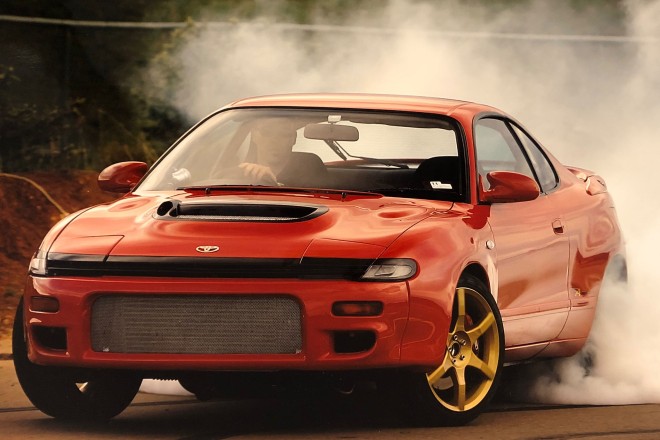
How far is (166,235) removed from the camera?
822cm

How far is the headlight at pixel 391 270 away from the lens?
26.3 ft

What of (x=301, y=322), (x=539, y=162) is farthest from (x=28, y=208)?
(x=301, y=322)

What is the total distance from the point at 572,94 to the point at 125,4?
567 cm

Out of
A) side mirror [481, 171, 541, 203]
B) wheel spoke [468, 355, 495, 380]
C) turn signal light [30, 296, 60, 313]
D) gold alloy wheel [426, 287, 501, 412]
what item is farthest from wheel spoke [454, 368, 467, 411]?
turn signal light [30, 296, 60, 313]

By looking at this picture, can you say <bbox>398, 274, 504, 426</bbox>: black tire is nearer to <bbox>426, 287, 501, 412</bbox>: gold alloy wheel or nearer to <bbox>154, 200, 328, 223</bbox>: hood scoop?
<bbox>426, 287, 501, 412</bbox>: gold alloy wheel

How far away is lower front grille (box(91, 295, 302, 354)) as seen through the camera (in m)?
7.94

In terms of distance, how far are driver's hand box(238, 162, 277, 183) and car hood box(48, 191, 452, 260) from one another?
1.41 ft

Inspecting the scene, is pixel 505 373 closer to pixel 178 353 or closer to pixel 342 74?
pixel 178 353

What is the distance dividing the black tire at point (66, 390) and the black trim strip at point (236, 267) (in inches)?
20.5

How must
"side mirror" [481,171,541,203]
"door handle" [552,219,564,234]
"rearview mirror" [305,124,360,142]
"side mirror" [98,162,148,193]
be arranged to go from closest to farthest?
"side mirror" [481,171,541,203] < "rearview mirror" [305,124,360,142] < "side mirror" [98,162,148,193] < "door handle" [552,219,564,234]

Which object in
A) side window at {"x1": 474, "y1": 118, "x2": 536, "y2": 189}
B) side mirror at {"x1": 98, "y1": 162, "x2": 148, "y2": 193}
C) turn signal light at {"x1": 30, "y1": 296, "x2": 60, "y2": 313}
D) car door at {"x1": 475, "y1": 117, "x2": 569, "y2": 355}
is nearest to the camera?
turn signal light at {"x1": 30, "y1": 296, "x2": 60, "y2": 313}

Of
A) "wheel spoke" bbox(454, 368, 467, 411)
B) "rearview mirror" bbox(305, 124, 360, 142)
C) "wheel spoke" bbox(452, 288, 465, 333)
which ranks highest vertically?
"rearview mirror" bbox(305, 124, 360, 142)

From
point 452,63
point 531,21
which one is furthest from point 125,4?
point 531,21

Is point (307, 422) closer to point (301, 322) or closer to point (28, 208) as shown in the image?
point (301, 322)
